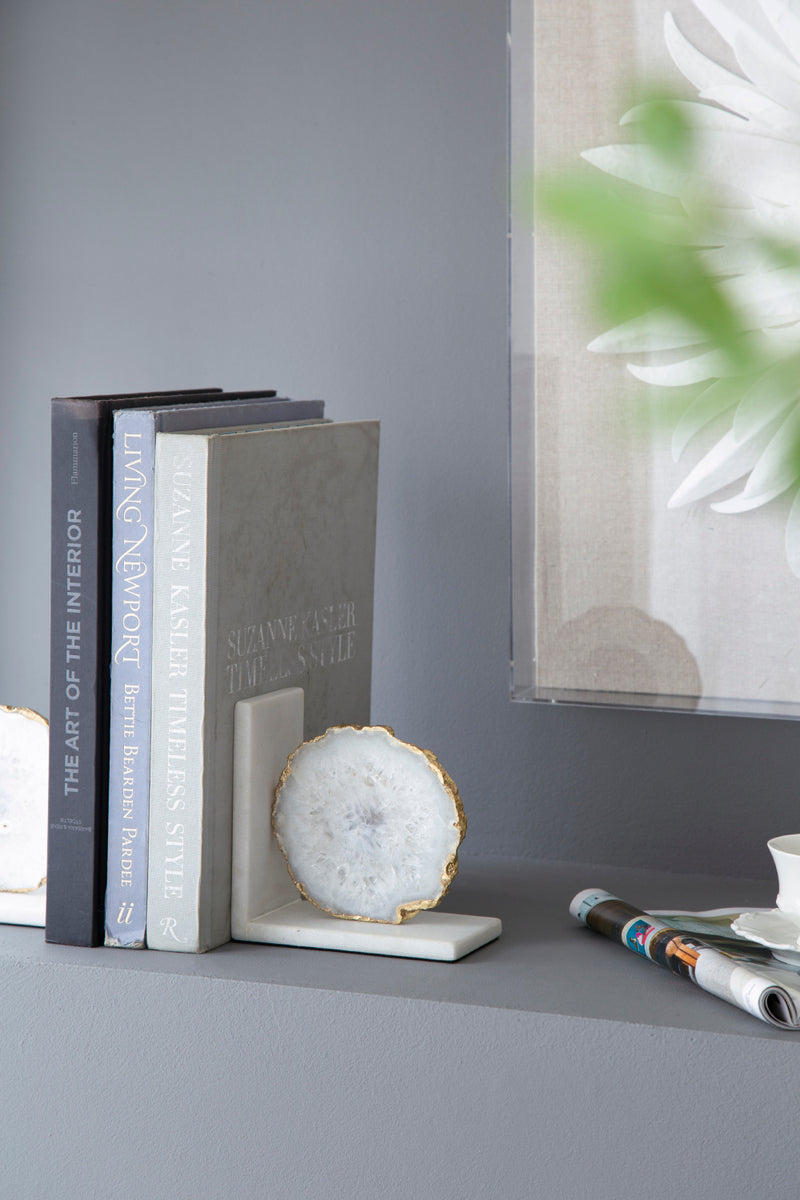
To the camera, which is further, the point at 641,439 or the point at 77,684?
the point at 641,439

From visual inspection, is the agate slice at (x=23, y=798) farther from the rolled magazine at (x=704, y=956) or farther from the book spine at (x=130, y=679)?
the rolled magazine at (x=704, y=956)

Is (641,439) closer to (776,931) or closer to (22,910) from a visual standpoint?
(776,931)

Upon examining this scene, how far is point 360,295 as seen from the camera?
3.49 feet

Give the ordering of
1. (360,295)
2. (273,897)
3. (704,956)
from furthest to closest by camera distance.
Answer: (360,295) < (273,897) < (704,956)

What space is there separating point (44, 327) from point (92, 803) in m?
0.52

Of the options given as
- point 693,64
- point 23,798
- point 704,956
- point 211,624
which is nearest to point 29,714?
point 23,798

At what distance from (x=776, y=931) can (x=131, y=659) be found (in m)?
0.46

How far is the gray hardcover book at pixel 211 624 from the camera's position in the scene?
0.78 m

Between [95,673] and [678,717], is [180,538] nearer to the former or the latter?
[95,673]

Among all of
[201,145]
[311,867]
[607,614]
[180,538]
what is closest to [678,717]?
[607,614]

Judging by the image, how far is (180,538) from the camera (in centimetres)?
79

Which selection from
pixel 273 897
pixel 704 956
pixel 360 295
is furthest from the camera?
pixel 360 295

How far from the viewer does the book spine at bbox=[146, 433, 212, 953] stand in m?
0.78

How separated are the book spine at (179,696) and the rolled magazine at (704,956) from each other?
28 centimetres
